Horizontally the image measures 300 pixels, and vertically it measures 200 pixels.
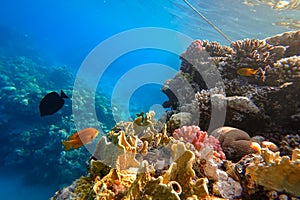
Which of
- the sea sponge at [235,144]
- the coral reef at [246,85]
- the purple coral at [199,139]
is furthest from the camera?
the coral reef at [246,85]

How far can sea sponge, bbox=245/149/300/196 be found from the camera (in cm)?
171

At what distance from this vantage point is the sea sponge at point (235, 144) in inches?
122

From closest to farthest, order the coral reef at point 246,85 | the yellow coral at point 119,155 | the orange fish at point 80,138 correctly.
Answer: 1. the yellow coral at point 119,155
2. the orange fish at point 80,138
3. the coral reef at point 246,85

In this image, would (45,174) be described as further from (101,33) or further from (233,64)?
(101,33)

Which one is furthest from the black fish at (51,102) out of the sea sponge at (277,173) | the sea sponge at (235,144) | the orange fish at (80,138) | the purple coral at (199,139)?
the sea sponge at (277,173)

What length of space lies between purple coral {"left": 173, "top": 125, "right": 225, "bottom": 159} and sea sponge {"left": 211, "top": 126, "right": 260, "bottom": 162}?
27cm

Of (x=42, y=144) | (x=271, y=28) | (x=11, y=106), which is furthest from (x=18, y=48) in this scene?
(x=271, y=28)

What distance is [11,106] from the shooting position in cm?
1317

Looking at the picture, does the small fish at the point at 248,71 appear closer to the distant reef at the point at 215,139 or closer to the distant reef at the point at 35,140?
the distant reef at the point at 215,139

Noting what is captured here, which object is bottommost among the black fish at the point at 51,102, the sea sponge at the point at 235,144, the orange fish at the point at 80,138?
the sea sponge at the point at 235,144

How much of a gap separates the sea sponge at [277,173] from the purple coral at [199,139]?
0.97 meters

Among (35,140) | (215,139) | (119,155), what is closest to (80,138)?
(119,155)

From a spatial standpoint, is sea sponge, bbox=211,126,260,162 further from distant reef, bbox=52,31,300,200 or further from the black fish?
the black fish

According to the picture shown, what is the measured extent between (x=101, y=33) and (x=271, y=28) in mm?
138075
